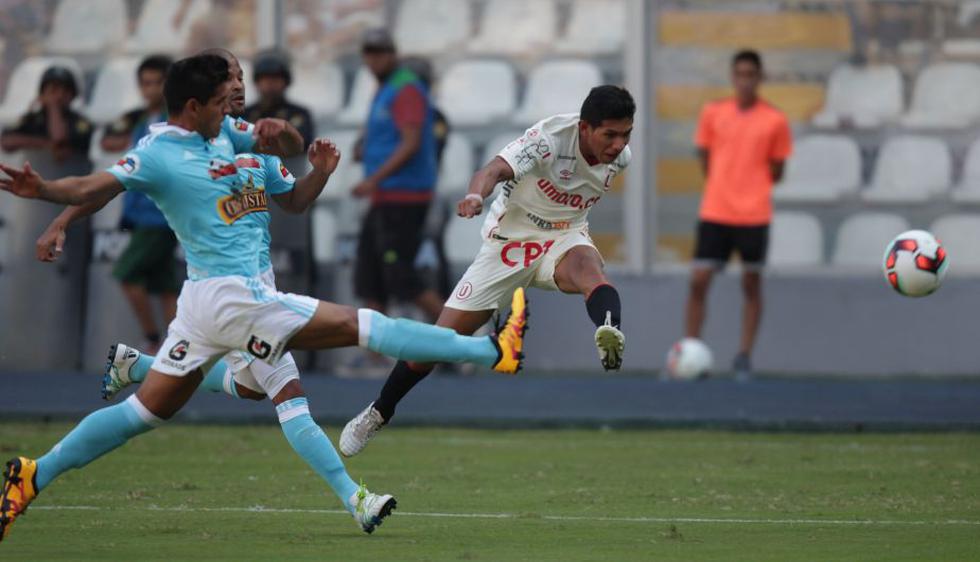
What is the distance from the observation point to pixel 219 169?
8055 mm

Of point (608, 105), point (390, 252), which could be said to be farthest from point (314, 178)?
point (390, 252)

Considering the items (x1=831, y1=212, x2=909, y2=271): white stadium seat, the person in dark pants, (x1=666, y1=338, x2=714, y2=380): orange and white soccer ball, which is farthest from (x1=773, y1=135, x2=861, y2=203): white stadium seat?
the person in dark pants

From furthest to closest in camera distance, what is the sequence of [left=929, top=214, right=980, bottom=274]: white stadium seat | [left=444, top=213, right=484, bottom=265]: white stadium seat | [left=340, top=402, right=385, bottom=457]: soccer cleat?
[left=444, top=213, right=484, bottom=265]: white stadium seat, [left=929, top=214, right=980, bottom=274]: white stadium seat, [left=340, top=402, right=385, bottom=457]: soccer cleat

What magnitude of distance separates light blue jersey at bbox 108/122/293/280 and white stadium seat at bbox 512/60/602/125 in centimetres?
1024

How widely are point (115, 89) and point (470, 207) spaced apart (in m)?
10.9

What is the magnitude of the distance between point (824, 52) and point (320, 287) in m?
5.20

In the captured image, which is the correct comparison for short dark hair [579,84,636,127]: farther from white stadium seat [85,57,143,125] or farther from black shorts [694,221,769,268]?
white stadium seat [85,57,143,125]

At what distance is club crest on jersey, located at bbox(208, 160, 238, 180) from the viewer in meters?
8.02

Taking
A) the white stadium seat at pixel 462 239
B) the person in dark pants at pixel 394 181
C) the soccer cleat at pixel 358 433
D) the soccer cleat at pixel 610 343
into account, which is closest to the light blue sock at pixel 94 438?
the soccer cleat at pixel 358 433

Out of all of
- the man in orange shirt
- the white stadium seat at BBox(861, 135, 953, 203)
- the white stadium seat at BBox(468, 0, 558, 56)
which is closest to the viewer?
the man in orange shirt

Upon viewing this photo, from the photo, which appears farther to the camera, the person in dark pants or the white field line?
the person in dark pants

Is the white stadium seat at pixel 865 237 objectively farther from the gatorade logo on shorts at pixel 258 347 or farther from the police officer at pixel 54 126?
the gatorade logo on shorts at pixel 258 347

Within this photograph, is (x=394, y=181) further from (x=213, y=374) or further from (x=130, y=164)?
(x=130, y=164)

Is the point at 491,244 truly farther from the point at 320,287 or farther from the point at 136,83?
the point at 136,83
